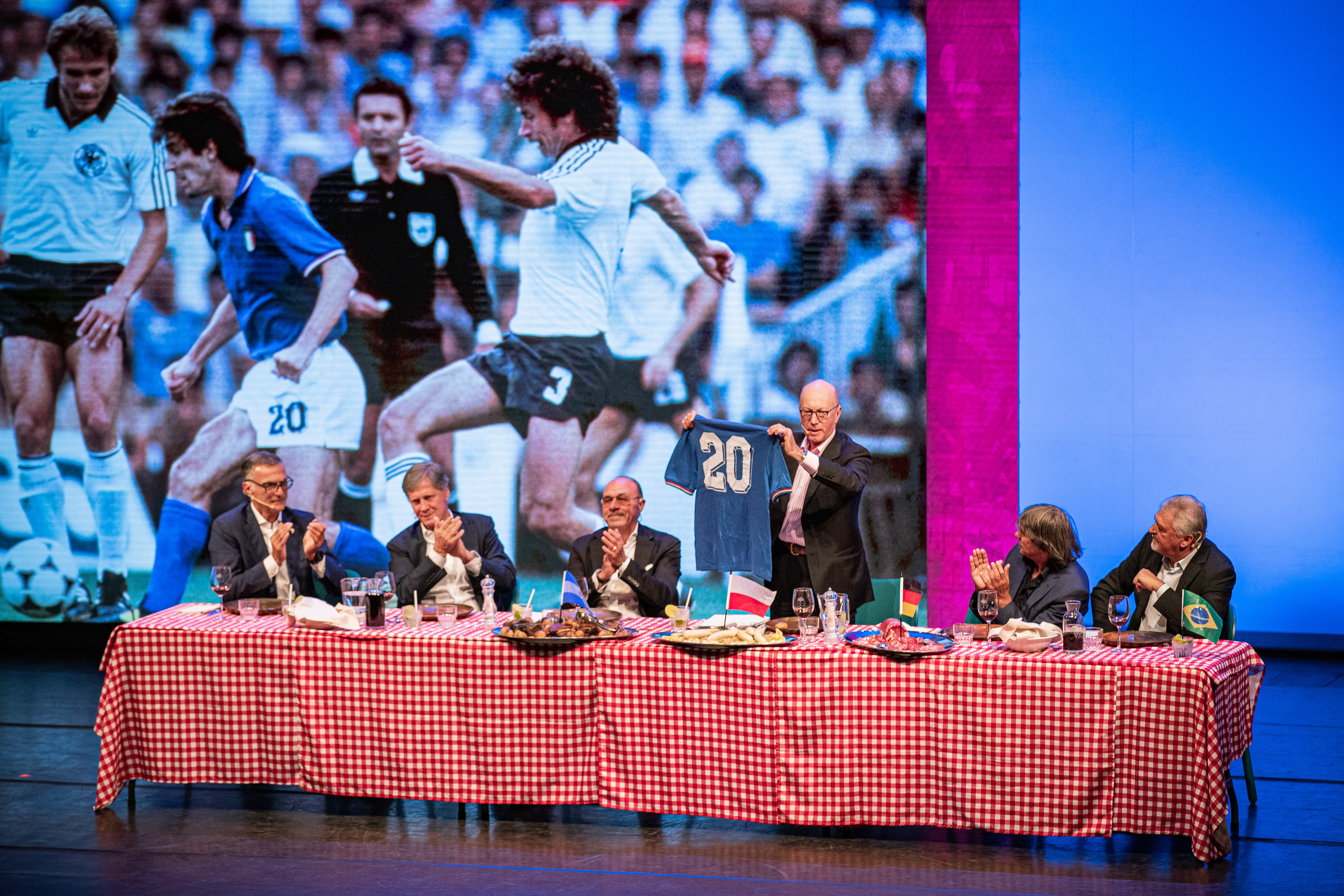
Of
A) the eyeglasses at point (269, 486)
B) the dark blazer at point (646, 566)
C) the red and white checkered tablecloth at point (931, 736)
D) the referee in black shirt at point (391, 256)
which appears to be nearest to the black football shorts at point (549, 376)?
the referee in black shirt at point (391, 256)

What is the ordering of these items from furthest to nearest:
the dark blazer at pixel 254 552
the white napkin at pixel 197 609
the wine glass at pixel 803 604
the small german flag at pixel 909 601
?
the dark blazer at pixel 254 552
the white napkin at pixel 197 609
the small german flag at pixel 909 601
the wine glass at pixel 803 604

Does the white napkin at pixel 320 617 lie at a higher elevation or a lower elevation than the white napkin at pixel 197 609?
higher

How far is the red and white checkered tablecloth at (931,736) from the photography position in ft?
12.9

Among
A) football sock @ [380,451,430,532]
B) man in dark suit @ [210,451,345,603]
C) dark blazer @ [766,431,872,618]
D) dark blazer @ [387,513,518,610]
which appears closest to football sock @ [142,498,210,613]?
football sock @ [380,451,430,532]

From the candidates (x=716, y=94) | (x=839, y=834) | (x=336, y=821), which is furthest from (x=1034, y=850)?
(x=716, y=94)

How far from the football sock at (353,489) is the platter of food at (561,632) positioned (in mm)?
2950

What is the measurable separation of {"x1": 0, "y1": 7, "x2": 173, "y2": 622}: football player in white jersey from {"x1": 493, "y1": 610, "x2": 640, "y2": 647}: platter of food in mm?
3844

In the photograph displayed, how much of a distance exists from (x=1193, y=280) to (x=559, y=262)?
3294 millimetres

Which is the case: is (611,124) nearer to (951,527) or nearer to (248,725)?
(951,527)

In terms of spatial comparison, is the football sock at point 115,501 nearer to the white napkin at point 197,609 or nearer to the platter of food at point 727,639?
the white napkin at point 197,609

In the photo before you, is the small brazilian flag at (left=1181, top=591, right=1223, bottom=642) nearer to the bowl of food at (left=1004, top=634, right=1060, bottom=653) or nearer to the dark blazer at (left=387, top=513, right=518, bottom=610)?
the bowl of food at (left=1004, top=634, right=1060, bottom=653)

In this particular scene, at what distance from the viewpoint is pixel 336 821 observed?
14.9 ft

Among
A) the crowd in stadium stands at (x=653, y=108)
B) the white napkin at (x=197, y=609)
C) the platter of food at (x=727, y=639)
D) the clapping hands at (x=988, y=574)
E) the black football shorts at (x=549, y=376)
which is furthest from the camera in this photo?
the black football shorts at (x=549, y=376)

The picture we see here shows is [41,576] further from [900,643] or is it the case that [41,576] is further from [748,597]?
[900,643]
